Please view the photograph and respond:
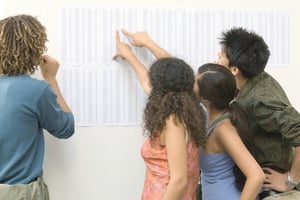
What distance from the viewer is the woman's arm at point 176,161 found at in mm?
1318

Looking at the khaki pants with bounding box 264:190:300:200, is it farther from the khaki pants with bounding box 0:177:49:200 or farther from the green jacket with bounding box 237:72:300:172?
the khaki pants with bounding box 0:177:49:200

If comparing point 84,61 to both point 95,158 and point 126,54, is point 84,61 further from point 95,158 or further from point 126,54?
point 95,158

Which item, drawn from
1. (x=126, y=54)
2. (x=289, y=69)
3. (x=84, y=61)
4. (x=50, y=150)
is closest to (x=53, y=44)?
(x=84, y=61)

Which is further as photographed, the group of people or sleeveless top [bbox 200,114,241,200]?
sleeveless top [bbox 200,114,241,200]

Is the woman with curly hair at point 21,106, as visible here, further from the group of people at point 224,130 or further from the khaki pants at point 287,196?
the khaki pants at point 287,196

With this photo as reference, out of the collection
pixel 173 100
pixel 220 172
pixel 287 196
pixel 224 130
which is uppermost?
pixel 173 100

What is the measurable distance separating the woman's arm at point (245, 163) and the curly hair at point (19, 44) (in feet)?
2.27

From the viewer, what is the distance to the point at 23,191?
4.44ft

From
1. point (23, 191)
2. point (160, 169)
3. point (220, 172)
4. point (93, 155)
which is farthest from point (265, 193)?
point (23, 191)

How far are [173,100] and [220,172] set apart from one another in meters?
0.34

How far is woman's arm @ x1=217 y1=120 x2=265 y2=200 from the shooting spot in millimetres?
1374

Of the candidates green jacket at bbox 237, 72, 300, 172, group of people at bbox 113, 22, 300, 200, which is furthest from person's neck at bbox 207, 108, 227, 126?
green jacket at bbox 237, 72, 300, 172

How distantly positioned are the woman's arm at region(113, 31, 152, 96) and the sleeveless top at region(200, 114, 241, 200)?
1.23 feet

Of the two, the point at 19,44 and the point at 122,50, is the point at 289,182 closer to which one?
the point at 122,50
